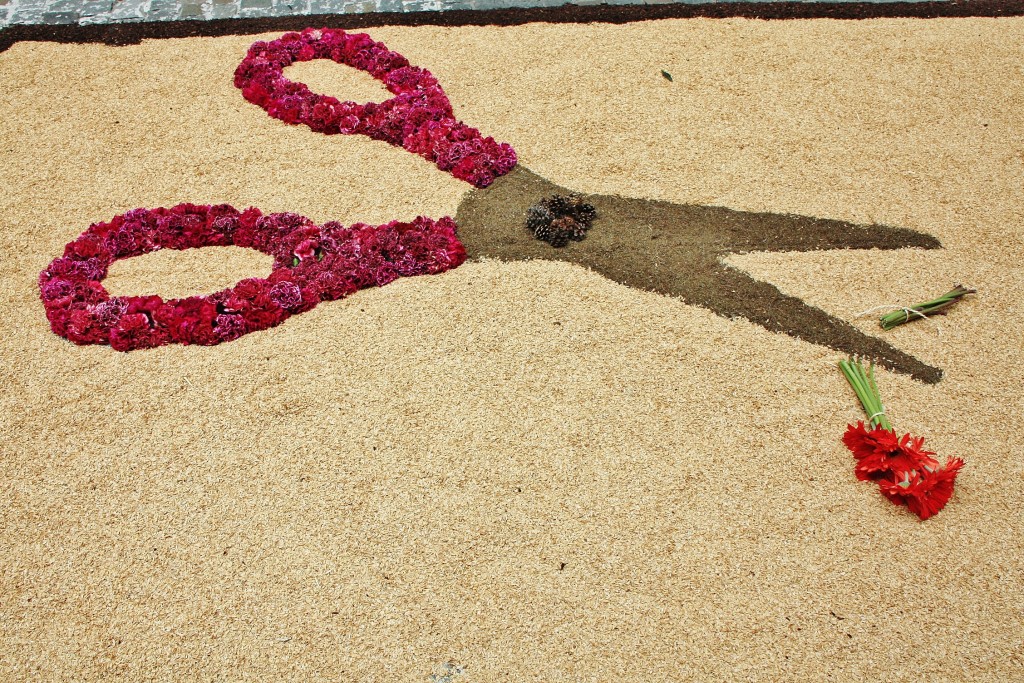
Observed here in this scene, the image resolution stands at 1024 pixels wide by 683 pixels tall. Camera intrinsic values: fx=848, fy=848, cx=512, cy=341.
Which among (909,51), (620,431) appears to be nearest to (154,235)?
(620,431)

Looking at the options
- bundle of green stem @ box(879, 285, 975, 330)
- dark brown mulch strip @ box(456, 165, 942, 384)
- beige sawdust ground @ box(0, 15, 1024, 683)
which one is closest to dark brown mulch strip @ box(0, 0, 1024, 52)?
beige sawdust ground @ box(0, 15, 1024, 683)

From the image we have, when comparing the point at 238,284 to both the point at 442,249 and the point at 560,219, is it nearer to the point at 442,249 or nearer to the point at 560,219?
the point at 442,249

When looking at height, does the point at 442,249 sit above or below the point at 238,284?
above

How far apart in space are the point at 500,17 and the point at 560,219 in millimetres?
4377

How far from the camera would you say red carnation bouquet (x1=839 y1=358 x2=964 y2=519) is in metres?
5.09

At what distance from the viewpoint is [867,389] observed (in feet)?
18.9

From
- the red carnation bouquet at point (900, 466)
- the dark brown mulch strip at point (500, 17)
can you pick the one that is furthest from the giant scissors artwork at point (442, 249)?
the dark brown mulch strip at point (500, 17)

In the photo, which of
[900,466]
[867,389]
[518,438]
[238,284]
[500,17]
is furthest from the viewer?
[500,17]

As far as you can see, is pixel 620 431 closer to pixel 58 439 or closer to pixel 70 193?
pixel 58 439

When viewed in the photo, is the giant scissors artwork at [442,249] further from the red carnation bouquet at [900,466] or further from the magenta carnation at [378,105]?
the red carnation bouquet at [900,466]

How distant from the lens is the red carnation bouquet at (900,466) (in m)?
5.09

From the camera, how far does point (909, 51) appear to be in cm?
968

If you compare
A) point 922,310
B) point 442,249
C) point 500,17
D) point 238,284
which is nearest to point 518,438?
point 442,249

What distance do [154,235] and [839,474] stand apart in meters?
5.64
